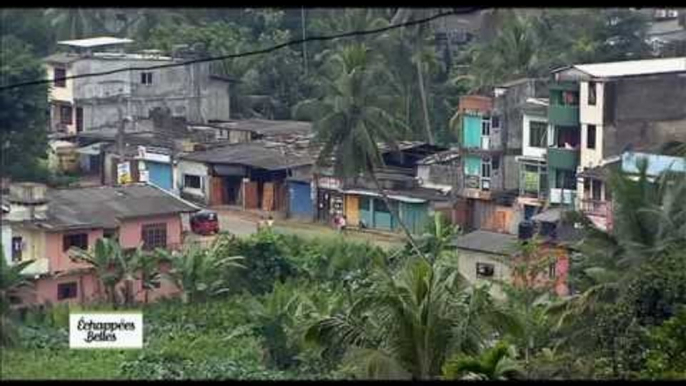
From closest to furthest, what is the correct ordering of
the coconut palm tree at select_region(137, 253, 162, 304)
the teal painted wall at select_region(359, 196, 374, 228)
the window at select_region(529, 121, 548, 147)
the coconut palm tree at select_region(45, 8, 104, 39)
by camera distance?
the coconut palm tree at select_region(137, 253, 162, 304) → the window at select_region(529, 121, 548, 147) → the teal painted wall at select_region(359, 196, 374, 228) → the coconut palm tree at select_region(45, 8, 104, 39)

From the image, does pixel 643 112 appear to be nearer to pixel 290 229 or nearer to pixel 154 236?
pixel 290 229

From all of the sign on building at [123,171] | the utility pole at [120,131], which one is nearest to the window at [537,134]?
the sign on building at [123,171]

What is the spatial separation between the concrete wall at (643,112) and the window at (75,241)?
2.88 meters

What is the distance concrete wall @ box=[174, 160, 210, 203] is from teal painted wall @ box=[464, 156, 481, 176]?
1.75 metres

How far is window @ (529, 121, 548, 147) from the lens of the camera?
29.7 ft

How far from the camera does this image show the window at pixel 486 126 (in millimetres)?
9320

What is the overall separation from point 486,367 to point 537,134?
245 inches

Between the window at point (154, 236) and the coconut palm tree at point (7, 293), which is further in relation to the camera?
the window at point (154, 236)

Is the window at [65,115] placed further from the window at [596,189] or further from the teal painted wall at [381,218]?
the window at [596,189]

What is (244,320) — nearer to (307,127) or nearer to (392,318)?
(392,318)

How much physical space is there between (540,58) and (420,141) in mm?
1006

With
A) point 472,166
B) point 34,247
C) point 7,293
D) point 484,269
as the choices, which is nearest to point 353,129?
point 472,166

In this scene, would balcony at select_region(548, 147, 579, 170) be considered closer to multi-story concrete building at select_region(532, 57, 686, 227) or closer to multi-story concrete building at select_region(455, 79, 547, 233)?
multi-story concrete building at select_region(532, 57, 686, 227)

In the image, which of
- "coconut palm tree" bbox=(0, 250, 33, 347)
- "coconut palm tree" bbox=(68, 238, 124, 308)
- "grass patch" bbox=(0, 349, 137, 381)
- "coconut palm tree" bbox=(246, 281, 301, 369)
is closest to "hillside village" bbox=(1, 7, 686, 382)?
"coconut palm tree" bbox=(68, 238, 124, 308)
